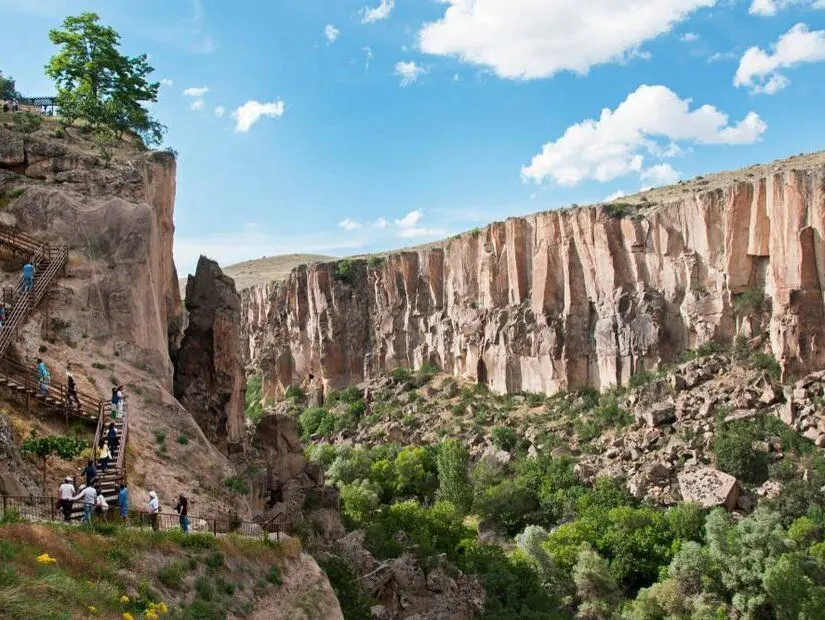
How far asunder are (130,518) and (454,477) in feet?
120

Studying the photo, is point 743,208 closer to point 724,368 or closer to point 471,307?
point 724,368

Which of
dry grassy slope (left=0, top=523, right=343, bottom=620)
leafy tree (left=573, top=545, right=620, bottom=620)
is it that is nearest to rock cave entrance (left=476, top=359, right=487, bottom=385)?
leafy tree (left=573, top=545, right=620, bottom=620)

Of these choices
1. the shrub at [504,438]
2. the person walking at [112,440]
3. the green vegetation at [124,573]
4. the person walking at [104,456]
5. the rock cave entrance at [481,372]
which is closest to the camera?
the green vegetation at [124,573]

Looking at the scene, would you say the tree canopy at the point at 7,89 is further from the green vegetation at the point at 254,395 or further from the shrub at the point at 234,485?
the green vegetation at the point at 254,395

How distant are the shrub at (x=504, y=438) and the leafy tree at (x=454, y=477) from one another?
2.60 metres

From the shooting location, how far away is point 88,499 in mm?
15570

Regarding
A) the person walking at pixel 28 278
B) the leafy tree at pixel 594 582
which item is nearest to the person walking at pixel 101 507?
the person walking at pixel 28 278

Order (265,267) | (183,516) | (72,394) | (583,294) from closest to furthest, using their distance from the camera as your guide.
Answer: (183,516) < (72,394) < (583,294) < (265,267)

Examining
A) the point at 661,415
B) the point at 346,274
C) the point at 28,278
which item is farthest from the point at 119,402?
the point at 346,274

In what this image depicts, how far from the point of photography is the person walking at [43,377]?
19.4 meters

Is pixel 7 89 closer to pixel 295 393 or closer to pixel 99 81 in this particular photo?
pixel 99 81

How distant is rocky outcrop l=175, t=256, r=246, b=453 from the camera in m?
29.7

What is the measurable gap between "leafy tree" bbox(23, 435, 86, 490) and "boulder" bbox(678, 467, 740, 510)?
33.7m

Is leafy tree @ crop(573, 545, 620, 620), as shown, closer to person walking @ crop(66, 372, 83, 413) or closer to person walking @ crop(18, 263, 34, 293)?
person walking @ crop(66, 372, 83, 413)
